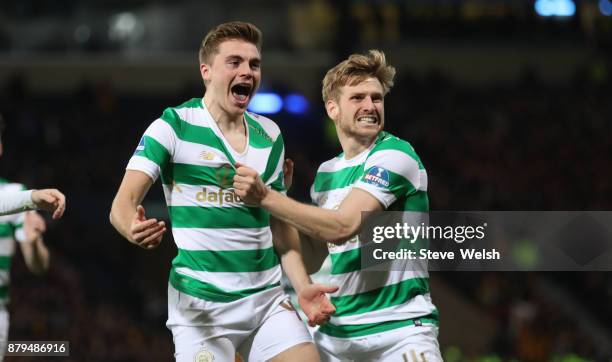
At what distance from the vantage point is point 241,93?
471cm

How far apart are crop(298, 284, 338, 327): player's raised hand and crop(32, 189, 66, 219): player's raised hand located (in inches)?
43.8

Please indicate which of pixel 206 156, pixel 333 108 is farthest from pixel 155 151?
pixel 333 108

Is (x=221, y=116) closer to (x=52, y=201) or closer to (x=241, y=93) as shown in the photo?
(x=241, y=93)

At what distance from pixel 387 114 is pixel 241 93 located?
14.4 meters

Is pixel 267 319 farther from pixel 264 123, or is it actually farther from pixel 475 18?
pixel 475 18

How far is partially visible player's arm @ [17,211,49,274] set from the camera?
5.64m

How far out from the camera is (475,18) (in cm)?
1917

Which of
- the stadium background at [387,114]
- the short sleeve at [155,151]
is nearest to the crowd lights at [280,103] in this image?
the stadium background at [387,114]

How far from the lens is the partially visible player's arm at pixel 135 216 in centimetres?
405

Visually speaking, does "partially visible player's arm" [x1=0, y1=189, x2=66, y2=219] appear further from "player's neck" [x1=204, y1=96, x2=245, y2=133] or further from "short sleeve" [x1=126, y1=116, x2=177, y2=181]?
"player's neck" [x1=204, y1=96, x2=245, y2=133]

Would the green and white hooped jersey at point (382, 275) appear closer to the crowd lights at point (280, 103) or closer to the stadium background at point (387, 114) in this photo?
the stadium background at point (387, 114)

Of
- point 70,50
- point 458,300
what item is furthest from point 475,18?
point 70,50

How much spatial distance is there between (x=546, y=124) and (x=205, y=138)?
50.6ft

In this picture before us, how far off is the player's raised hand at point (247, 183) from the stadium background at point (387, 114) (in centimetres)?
865
